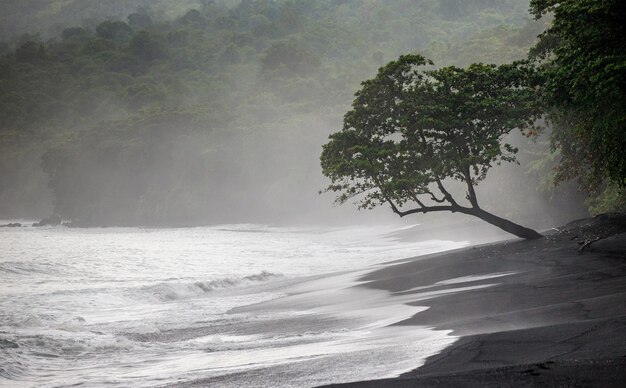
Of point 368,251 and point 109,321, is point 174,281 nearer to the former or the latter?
point 109,321

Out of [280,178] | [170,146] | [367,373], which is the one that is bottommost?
[367,373]

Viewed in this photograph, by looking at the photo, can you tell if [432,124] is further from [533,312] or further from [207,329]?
[533,312]

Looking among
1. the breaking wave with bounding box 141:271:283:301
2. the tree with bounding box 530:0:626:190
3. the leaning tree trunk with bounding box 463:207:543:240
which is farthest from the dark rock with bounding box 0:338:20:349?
the leaning tree trunk with bounding box 463:207:543:240

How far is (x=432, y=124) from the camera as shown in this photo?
2517 cm

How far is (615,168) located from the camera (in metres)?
18.9

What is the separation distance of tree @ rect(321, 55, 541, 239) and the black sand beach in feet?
10.1

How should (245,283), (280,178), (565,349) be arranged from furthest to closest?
(280,178) → (245,283) → (565,349)

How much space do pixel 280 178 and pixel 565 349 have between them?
11662 centimetres

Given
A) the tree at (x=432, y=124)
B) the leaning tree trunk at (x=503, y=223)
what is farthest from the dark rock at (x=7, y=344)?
Answer: the leaning tree trunk at (x=503, y=223)

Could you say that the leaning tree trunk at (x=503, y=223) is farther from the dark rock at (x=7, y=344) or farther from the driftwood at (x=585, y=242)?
the dark rock at (x=7, y=344)

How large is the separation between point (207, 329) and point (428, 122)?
1157cm

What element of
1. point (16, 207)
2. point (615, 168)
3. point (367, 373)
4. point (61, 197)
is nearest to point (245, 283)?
point (615, 168)

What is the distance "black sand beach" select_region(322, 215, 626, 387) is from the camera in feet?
25.8

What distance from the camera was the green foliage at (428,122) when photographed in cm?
2527
